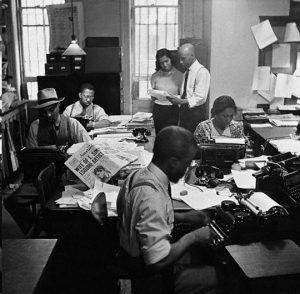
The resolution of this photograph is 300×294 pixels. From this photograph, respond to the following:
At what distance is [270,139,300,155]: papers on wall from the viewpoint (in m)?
3.67

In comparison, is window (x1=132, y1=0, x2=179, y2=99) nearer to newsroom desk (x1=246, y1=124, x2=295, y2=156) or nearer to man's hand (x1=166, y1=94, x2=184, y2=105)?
man's hand (x1=166, y1=94, x2=184, y2=105)

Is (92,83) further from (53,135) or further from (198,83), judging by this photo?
(53,135)

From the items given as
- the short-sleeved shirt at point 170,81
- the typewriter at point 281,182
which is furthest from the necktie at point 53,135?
the typewriter at point 281,182

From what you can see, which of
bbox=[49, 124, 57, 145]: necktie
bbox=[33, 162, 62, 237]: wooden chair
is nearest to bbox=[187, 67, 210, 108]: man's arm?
bbox=[49, 124, 57, 145]: necktie

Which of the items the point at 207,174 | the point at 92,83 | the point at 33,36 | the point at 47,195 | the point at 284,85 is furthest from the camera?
the point at 33,36

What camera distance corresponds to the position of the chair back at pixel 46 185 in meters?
2.75

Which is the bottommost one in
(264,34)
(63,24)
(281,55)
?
(281,55)

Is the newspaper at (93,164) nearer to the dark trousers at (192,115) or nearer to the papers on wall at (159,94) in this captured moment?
the papers on wall at (159,94)

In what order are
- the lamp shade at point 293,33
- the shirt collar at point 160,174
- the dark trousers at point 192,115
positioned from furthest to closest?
the dark trousers at point 192,115 < the lamp shade at point 293,33 < the shirt collar at point 160,174

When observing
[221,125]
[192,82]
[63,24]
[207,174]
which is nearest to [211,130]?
[221,125]

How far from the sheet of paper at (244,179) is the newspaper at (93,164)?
723mm

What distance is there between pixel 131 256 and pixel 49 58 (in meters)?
4.71

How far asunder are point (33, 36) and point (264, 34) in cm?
343

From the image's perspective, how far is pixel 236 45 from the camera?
5.71 m
